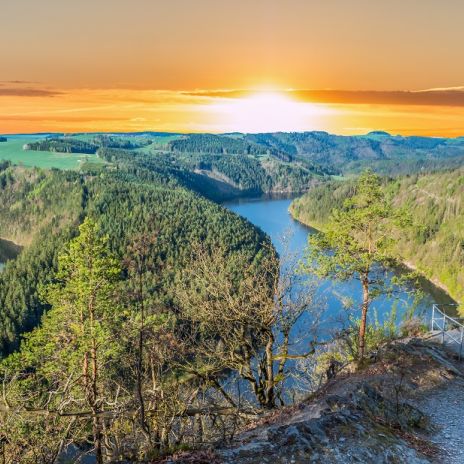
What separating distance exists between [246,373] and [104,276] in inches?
378

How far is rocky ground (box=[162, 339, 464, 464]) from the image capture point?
14.8 metres

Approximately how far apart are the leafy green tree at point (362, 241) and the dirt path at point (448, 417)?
615cm

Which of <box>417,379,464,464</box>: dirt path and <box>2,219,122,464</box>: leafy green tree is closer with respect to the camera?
<box>417,379,464,464</box>: dirt path

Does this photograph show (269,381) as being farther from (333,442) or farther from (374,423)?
(333,442)

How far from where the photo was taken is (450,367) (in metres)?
26.4

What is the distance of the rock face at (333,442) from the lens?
14.5 metres

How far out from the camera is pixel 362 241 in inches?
1084

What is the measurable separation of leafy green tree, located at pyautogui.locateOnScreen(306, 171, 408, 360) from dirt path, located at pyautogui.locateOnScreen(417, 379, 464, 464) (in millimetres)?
6146

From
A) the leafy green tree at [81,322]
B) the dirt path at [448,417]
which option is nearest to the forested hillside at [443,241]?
the dirt path at [448,417]

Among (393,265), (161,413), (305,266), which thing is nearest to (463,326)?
(393,265)

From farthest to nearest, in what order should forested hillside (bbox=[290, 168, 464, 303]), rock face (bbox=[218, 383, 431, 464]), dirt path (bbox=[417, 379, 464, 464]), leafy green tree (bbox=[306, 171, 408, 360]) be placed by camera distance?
forested hillside (bbox=[290, 168, 464, 303]) → leafy green tree (bbox=[306, 171, 408, 360]) → dirt path (bbox=[417, 379, 464, 464]) → rock face (bbox=[218, 383, 431, 464])

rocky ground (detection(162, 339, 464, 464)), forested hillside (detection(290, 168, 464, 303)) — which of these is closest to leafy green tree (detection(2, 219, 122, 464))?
rocky ground (detection(162, 339, 464, 464))

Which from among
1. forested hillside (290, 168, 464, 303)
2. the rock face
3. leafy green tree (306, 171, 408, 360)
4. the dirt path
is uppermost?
leafy green tree (306, 171, 408, 360)

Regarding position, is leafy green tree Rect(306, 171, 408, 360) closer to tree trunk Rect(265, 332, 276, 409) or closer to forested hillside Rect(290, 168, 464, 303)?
tree trunk Rect(265, 332, 276, 409)
